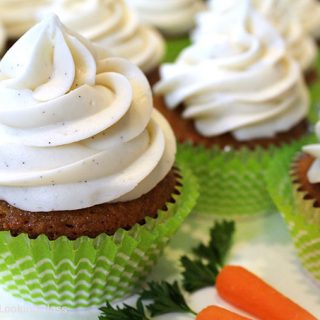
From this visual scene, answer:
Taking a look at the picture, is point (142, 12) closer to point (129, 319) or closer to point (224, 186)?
point (224, 186)

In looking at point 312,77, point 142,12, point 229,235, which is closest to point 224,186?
point 229,235

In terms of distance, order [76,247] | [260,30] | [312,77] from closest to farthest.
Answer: [76,247] < [260,30] < [312,77]

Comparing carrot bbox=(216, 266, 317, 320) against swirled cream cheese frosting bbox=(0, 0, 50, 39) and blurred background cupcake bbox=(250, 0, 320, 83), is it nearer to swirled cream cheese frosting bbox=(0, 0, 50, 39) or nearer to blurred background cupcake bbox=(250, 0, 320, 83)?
blurred background cupcake bbox=(250, 0, 320, 83)

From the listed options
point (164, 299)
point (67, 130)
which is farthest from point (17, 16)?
point (164, 299)

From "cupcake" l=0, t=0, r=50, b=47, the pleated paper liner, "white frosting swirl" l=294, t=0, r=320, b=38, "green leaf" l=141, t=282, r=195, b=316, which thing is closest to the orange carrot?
"green leaf" l=141, t=282, r=195, b=316

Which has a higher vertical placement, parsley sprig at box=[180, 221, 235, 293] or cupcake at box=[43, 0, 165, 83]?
cupcake at box=[43, 0, 165, 83]

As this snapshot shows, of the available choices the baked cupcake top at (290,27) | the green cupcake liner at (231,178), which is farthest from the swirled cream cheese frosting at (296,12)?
the green cupcake liner at (231,178)

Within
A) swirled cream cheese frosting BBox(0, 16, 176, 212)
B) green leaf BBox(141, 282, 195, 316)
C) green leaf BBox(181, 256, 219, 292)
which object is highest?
swirled cream cheese frosting BBox(0, 16, 176, 212)
